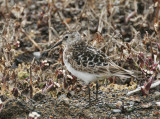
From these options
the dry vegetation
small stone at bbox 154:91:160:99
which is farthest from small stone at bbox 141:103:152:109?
small stone at bbox 154:91:160:99

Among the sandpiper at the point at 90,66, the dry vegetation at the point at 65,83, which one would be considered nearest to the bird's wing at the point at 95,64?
the sandpiper at the point at 90,66

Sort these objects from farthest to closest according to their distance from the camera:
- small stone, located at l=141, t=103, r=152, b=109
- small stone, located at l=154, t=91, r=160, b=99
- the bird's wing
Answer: small stone, located at l=154, t=91, r=160, b=99 < the bird's wing < small stone, located at l=141, t=103, r=152, b=109

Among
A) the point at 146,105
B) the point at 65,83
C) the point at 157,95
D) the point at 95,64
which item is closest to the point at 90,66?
the point at 95,64

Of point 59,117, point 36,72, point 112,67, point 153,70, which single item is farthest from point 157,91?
point 36,72

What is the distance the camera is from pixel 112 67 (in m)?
4.42

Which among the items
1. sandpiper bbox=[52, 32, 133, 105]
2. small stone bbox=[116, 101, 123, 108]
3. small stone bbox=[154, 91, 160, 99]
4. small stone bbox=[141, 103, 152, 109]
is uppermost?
sandpiper bbox=[52, 32, 133, 105]

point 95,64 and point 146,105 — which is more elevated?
point 95,64

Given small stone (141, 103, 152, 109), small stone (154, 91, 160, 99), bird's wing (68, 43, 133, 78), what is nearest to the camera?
small stone (141, 103, 152, 109)

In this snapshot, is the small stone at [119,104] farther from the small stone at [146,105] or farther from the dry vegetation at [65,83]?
the small stone at [146,105]

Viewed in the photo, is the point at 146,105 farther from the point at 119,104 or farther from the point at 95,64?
the point at 95,64

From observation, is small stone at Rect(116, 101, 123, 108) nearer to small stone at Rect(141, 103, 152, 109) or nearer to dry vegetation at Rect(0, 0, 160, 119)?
dry vegetation at Rect(0, 0, 160, 119)

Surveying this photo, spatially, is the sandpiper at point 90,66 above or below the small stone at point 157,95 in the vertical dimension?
above

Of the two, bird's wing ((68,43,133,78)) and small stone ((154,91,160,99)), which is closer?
bird's wing ((68,43,133,78))

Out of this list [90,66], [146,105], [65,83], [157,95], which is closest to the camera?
[146,105]
